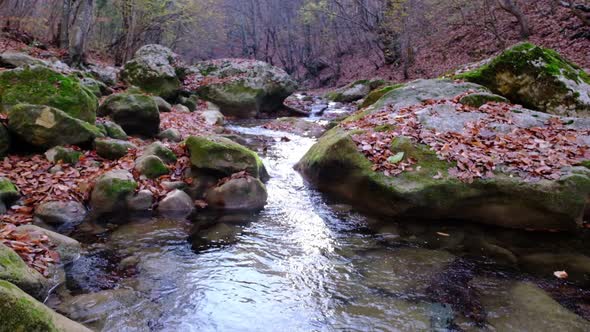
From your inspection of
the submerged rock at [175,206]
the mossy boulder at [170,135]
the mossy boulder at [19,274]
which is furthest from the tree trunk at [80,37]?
the mossy boulder at [19,274]

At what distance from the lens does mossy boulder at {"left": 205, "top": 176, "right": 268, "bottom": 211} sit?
5969 millimetres

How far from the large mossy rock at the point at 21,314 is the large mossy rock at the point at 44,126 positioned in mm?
4862

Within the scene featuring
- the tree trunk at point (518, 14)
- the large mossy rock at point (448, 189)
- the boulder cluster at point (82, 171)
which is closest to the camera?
the boulder cluster at point (82, 171)

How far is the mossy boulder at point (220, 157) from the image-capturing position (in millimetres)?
6328

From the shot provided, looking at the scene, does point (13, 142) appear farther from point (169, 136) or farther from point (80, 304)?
point (80, 304)

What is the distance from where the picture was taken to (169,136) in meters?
8.93

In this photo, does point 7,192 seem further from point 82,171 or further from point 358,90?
point 358,90

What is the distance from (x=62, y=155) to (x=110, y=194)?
1439 mm

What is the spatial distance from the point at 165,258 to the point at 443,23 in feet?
82.6

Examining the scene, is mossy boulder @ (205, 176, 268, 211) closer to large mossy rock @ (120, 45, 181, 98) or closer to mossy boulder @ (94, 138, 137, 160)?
mossy boulder @ (94, 138, 137, 160)

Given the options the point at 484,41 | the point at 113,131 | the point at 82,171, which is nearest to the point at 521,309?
the point at 82,171

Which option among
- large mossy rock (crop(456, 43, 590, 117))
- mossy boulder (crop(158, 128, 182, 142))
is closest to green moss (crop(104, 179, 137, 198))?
mossy boulder (crop(158, 128, 182, 142))

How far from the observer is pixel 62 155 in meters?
6.28

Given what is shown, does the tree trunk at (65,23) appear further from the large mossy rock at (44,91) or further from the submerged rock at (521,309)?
the submerged rock at (521,309)
